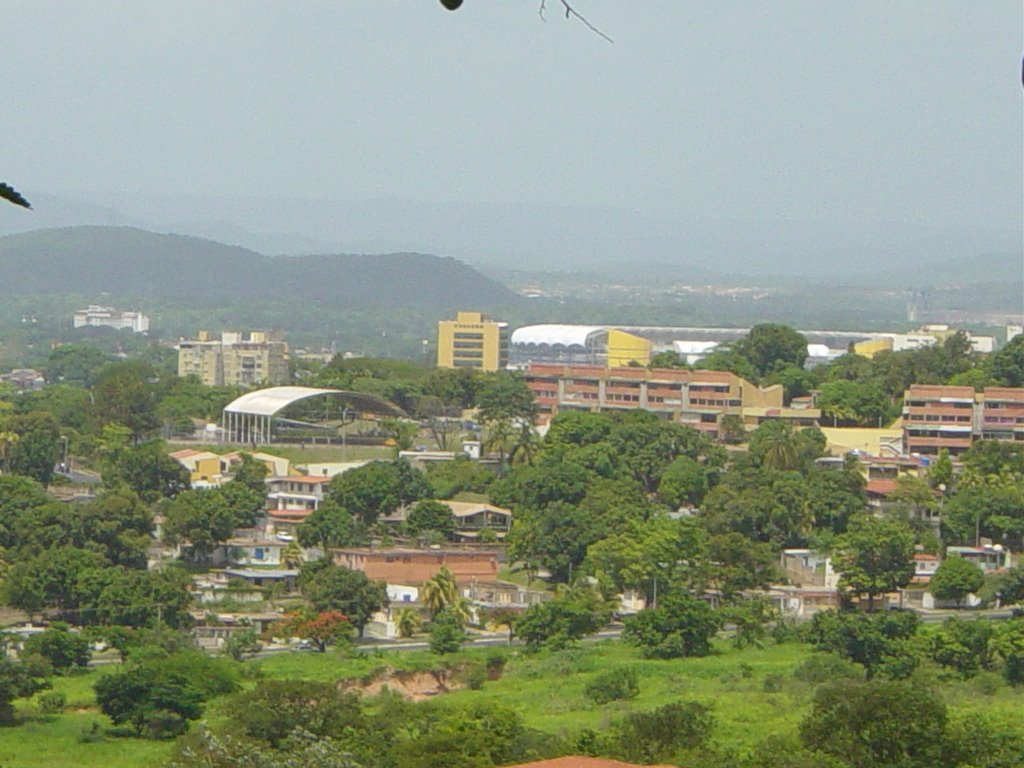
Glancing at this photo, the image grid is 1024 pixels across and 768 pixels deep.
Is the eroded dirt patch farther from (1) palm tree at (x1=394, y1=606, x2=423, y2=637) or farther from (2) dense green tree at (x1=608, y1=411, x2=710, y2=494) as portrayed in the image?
(2) dense green tree at (x1=608, y1=411, x2=710, y2=494)

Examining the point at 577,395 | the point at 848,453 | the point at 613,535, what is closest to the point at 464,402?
the point at 577,395

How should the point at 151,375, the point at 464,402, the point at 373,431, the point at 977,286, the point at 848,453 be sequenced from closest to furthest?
the point at 848,453, the point at 373,431, the point at 464,402, the point at 151,375, the point at 977,286

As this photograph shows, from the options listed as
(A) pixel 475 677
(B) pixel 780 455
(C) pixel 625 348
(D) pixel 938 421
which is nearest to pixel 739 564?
(A) pixel 475 677

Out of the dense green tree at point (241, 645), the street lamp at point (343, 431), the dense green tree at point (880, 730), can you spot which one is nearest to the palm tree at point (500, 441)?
the street lamp at point (343, 431)

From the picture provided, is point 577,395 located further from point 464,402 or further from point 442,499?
point 442,499

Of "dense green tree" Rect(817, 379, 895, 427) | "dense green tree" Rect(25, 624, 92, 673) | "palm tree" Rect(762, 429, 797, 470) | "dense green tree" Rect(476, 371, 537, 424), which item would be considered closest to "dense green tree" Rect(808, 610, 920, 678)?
"dense green tree" Rect(25, 624, 92, 673)
